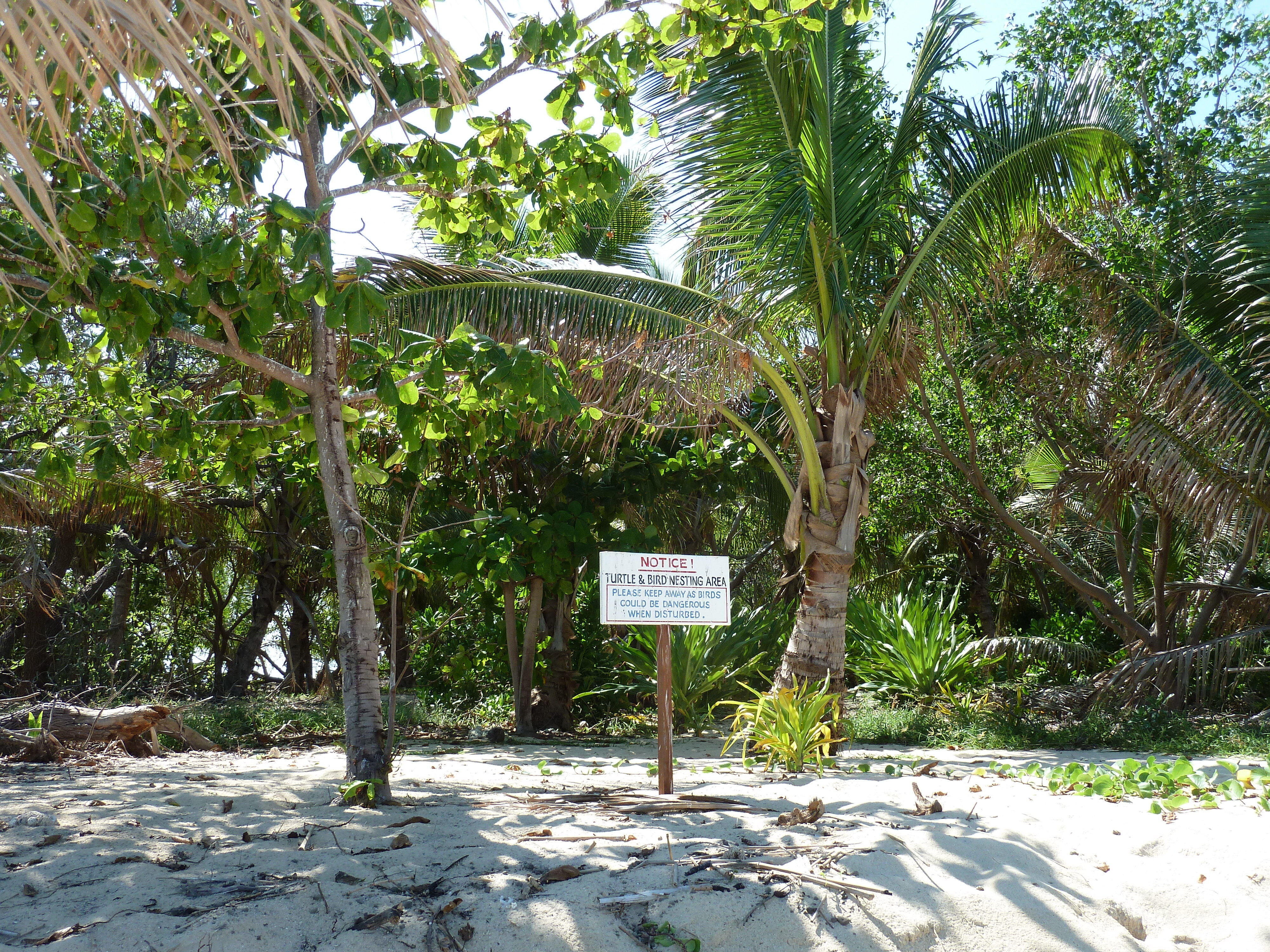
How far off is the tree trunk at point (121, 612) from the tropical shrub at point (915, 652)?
9.76 meters

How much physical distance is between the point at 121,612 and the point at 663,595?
11.0m

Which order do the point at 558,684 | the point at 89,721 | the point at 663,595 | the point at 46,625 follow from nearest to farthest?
the point at 663,595
the point at 89,721
the point at 558,684
the point at 46,625

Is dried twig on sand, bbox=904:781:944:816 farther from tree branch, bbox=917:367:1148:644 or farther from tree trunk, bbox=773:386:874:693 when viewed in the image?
tree branch, bbox=917:367:1148:644

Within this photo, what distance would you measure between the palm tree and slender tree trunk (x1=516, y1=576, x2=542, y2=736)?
281 cm

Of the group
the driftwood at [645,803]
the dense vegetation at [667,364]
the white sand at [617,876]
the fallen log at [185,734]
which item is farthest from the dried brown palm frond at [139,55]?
the fallen log at [185,734]

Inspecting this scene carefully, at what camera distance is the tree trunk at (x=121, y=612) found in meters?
12.8

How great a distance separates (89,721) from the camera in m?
6.38

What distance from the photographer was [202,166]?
519 centimetres

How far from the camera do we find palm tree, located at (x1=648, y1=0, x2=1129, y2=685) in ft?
22.3

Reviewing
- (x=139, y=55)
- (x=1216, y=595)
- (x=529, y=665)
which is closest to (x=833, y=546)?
(x=529, y=665)

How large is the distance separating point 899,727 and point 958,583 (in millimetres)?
5331

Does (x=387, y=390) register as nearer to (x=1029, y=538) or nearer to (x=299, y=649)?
(x=1029, y=538)

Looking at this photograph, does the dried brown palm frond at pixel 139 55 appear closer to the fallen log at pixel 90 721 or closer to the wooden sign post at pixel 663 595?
the wooden sign post at pixel 663 595

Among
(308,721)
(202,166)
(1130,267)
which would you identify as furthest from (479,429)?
(1130,267)
